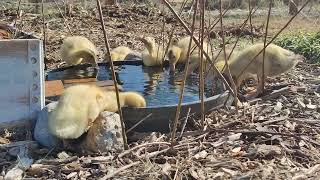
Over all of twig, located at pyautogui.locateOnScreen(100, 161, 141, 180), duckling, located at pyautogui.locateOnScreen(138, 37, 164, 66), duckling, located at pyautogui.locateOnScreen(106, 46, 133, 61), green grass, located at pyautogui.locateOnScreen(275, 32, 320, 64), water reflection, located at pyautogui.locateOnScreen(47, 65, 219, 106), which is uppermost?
duckling, located at pyautogui.locateOnScreen(138, 37, 164, 66)

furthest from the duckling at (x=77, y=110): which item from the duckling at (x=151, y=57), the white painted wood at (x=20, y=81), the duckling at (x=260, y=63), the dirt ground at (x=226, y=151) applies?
the duckling at (x=151, y=57)

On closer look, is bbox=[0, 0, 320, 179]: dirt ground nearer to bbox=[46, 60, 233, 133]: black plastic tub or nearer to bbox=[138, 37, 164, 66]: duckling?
bbox=[46, 60, 233, 133]: black plastic tub

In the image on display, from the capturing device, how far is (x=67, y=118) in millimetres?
3139

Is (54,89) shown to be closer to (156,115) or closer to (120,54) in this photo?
(156,115)

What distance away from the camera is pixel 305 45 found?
7305 mm

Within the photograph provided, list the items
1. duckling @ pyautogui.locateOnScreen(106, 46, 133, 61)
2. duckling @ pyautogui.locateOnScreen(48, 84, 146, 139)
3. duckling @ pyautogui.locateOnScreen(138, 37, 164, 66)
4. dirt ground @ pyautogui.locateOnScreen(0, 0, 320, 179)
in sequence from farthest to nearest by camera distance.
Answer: duckling @ pyautogui.locateOnScreen(106, 46, 133, 61) → duckling @ pyautogui.locateOnScreen(138, 37, 164, 66) → duckling @ pyautogui.locateOnScreen(48, 84, 146, 139) → dirt ground @ pyautogui.locateOnScreen(0, 0, 320, 179)

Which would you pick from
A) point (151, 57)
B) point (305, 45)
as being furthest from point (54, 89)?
point (305, 45)

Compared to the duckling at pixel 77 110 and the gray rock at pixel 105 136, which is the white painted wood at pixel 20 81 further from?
the gray rock at pixel 105 136

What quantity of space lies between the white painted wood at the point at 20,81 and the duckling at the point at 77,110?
305 mm

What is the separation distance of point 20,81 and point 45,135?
44 centimetres

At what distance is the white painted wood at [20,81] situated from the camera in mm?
3479

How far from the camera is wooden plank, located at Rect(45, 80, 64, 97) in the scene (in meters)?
3.92

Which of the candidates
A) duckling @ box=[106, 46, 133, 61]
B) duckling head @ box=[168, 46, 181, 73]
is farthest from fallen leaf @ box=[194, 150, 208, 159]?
duckling @ box=[106, 46, 133, 61]

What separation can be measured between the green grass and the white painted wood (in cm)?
394
